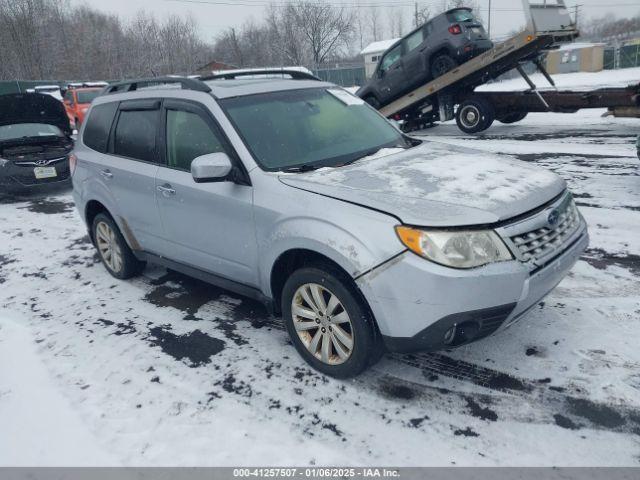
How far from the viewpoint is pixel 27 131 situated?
9.46 metres

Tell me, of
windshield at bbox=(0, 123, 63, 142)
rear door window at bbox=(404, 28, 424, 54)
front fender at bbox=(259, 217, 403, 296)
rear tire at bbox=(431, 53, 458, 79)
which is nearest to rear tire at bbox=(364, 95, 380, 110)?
rear door window at bbox=(404, 28, 424, 54)

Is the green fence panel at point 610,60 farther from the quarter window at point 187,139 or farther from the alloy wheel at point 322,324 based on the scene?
the alloy wheel at point 322,324

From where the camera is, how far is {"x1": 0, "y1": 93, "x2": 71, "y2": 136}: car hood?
889 cm

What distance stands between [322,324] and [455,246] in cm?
98

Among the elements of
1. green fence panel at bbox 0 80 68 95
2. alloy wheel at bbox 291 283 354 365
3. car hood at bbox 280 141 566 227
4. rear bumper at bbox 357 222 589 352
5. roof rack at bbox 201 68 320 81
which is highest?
green fence panel at bbox 0 80 68 95

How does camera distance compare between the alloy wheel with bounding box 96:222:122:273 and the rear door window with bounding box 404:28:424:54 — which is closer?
the alloy wheel with bounding box 96:222:122:273

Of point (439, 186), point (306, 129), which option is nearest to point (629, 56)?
point (306, 129)

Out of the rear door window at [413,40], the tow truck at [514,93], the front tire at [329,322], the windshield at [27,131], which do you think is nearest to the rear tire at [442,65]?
the tow truck at [514,93]

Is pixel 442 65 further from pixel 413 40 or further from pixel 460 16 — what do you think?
pixel 460 16

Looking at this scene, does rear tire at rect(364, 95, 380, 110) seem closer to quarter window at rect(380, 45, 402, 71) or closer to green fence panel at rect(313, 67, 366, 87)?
quarter window at rect(380, 45, 402, 71)

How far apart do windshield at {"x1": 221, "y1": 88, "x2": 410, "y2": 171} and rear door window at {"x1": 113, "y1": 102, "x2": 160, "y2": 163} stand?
851mm

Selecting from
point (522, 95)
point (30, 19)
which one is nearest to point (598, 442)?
point (522, 95)

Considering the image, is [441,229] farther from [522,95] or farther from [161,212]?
[522,95]

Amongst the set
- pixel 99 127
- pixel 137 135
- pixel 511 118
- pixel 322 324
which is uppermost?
pixel 99 127
